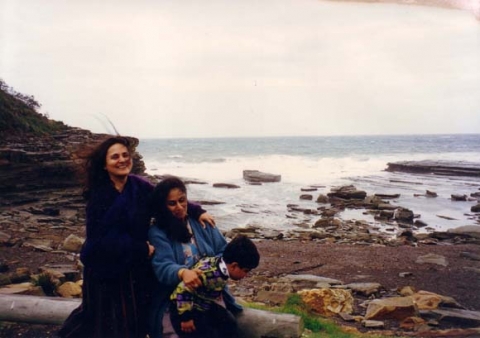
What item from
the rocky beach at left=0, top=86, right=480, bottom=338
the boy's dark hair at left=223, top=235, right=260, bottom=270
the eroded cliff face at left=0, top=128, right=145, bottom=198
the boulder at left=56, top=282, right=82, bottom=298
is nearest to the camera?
the boy's dark hair at left=223, top=235, right=260, bottom=270

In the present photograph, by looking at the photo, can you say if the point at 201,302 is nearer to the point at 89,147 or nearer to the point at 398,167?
the point at 89,147

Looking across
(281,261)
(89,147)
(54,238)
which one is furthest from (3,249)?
(89,147)

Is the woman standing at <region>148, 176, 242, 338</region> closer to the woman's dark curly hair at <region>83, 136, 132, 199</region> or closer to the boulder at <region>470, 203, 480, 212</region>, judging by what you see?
the woman's dark curly hair at <region>83, 136, 132, 199</region>

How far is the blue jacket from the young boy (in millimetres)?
117

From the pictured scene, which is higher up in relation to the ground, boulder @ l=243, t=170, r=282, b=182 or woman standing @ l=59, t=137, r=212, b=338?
Result: woman standing @ l=59, t=137, r=212, b=338

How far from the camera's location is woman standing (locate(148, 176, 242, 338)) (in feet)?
11.5

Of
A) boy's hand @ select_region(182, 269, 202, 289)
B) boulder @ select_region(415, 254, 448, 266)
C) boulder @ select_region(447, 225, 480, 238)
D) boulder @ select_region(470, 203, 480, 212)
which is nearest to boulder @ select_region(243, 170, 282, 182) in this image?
boulder @ select_region(470, 203, 480, 212)

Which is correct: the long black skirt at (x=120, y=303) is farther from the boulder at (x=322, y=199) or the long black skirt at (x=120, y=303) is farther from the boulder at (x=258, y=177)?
the boulder at (x=258, y=177)

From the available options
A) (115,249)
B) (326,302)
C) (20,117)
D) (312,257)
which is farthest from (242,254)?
(20,117)

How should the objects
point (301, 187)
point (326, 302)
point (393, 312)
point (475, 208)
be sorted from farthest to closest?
1. point (301, 187)
2. point (475, 208)
3. point (326, 302)
4. point (393, 312)

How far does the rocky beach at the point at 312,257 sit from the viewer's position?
7.15 metres

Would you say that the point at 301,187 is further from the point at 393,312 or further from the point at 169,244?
the point at 169,244

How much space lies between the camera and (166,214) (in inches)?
142

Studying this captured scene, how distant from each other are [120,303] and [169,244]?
0.57 m
